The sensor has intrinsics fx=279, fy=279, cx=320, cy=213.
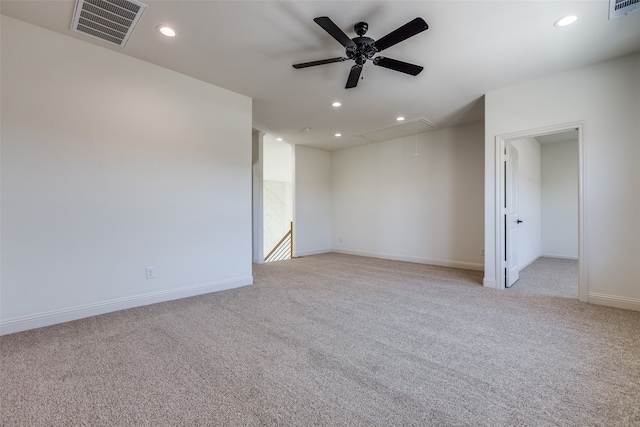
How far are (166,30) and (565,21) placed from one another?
3.46 m

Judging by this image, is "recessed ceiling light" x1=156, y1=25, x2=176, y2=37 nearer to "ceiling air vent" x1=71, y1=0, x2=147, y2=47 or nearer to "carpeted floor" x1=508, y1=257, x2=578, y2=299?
"ceiling air vent" x1=71, y1=0, x2=147, y2=47

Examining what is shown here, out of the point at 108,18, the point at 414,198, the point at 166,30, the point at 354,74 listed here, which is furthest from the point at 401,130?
the point at 108,18

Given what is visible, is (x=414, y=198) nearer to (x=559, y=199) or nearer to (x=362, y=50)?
(x=559, y=199)

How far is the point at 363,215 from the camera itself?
668 centimetres

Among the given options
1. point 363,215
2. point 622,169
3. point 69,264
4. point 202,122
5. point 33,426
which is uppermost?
point 202,122

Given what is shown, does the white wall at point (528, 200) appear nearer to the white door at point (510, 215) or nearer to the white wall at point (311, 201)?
the white door at point (510, 215)

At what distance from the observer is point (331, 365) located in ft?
6.15

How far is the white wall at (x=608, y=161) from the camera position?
9.48 feet

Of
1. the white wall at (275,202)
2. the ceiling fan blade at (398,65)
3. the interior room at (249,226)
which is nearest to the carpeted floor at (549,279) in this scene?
the interior room at (249,226)

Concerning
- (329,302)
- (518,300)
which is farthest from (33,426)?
(518,300)

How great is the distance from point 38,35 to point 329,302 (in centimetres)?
377

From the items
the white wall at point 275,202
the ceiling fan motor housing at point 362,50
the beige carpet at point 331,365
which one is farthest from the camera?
the white wall at point 275,202

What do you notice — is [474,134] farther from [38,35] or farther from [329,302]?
[38,35]

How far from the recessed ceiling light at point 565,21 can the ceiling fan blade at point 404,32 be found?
133 centimetres
